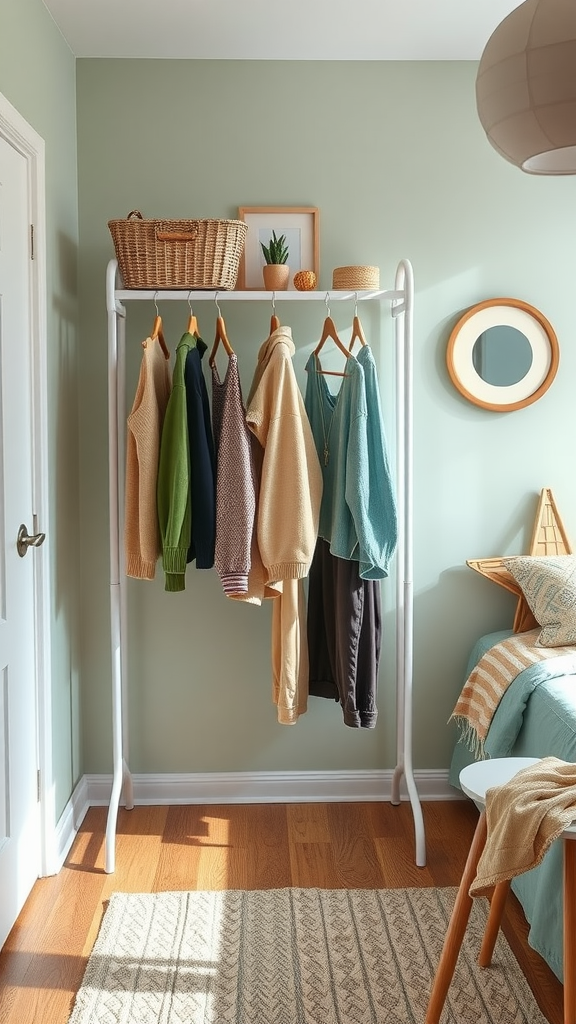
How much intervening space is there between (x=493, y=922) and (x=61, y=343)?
2045 mm

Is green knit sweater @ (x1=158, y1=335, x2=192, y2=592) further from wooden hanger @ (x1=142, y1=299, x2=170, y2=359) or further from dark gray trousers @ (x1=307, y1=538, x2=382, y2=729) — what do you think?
dark gray trousers @ (x1=307, y1=538, x2=382, y2=729)

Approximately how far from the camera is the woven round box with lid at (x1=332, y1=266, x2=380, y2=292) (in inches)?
110

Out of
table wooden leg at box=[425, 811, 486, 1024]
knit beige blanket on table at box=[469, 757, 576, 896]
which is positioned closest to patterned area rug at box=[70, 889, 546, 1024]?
table wooden leg at box=[425, 811, 486, 1024]

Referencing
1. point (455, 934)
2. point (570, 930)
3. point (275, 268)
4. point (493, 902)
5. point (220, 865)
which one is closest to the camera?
point (570, 930)

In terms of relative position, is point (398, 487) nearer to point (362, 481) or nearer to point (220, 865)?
point (362, 481)

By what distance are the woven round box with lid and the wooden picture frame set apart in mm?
229

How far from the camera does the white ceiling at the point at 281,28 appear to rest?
261 cm

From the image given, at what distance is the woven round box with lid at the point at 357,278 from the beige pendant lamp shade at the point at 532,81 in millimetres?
1485

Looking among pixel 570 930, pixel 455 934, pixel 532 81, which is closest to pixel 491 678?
pixel 455 934

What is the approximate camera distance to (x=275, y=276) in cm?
283

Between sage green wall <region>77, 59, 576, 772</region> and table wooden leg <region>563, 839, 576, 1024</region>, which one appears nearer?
table wooden leg <region>563, 839, 576, 1024</region>

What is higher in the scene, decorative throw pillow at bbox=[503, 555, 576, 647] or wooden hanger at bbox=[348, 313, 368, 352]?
wooden hanger at bbox=[348, 313, 368, 352]

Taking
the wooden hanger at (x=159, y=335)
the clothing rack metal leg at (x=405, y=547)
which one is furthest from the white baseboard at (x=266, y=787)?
the wooden hanger at (x=159, y=335)

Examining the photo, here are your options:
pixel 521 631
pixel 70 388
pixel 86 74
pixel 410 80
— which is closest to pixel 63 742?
pixel 70 388
